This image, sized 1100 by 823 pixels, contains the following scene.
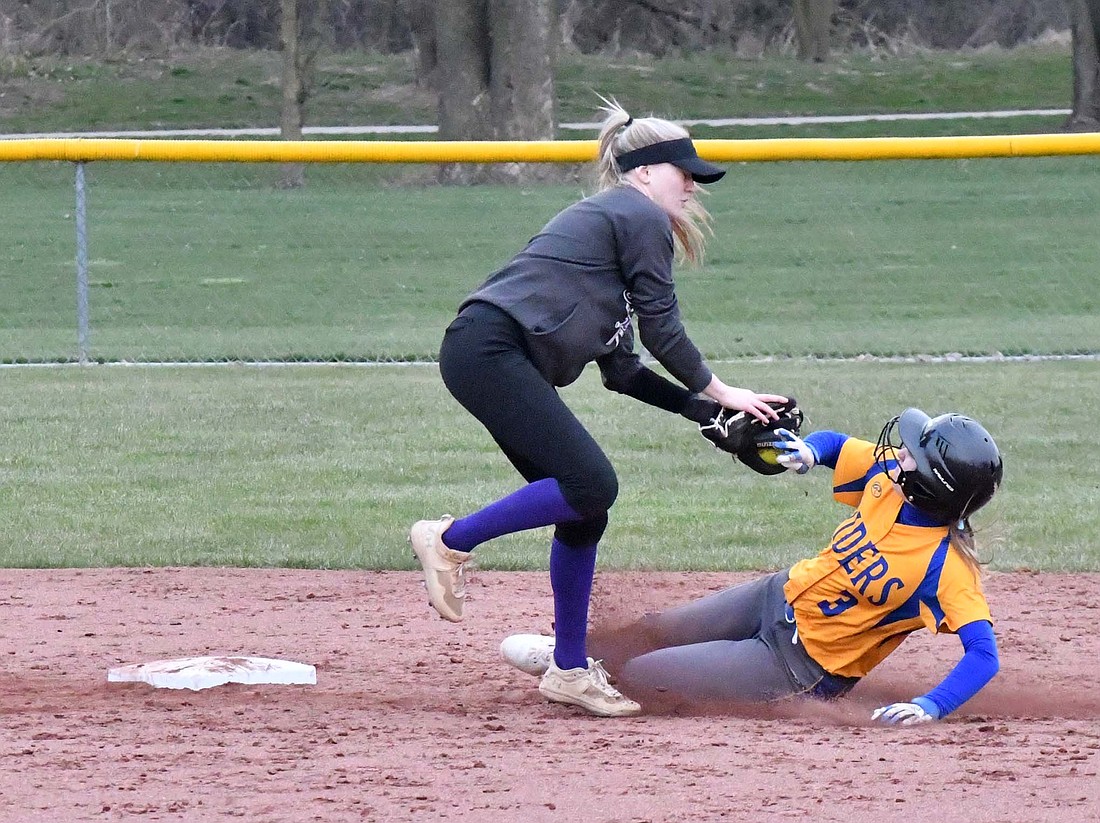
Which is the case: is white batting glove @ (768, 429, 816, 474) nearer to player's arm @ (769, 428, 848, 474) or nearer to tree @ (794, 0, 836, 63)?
player's arm @ (769, 428, 848, 474)

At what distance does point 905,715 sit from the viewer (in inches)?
164

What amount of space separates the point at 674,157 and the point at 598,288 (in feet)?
1.37

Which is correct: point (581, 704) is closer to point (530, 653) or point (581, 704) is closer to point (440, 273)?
point (530, 653)

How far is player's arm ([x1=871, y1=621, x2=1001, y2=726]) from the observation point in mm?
4125

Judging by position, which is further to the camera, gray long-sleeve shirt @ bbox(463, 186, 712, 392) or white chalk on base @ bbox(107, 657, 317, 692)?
white chalk on base @ bbox(107, 657, 317, 692)

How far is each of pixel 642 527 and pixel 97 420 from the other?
3.86m

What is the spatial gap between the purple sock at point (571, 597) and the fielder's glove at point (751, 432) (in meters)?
0.47

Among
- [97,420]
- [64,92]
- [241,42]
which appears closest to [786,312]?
[97,420]

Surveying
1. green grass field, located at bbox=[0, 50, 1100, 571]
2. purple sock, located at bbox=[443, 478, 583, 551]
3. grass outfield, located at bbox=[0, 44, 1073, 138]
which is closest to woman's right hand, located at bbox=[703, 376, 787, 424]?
purple sock, located at bbox=[443, 478, 583, 551]

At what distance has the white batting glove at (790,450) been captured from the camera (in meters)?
4.39

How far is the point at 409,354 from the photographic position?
39.2 ft

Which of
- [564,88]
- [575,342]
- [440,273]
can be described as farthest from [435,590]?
[564,88]

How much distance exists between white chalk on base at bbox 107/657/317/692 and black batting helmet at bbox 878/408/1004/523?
184 centimetres

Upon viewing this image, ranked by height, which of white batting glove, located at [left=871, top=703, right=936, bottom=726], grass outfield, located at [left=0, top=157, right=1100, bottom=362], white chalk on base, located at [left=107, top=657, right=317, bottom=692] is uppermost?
white batting glove, located at [left=871, top=703, right=936, bottom=726]
